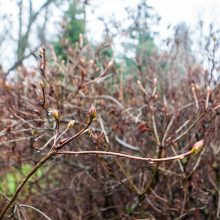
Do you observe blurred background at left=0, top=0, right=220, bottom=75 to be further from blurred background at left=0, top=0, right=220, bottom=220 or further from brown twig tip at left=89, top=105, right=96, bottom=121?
brown twig tip at left=89, top=105, right=96, bottom=121

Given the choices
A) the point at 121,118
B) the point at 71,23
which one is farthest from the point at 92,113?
the point at 71,23

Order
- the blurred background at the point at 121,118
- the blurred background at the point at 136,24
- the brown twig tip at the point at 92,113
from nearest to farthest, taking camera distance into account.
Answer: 1. the brown twig tip at the point at 92,113
2. the blurred background at the point at 121,118
3. the blurred background at the point at 136,24

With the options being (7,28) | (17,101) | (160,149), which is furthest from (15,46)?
(160,149)

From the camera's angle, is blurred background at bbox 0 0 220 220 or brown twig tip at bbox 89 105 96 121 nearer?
brown twig tip at bbox 89 105 96 121

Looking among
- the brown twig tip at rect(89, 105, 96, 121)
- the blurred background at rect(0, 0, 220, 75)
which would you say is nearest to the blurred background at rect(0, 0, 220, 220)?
the blurred background at rect(0, 0, 220, 75)

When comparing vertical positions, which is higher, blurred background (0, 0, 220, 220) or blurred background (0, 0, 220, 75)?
blurred background (0, 0, 220, 75)

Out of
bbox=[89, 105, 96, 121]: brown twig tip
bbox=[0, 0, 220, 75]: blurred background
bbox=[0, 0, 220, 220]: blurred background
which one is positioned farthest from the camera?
bbox=[0, 0, 220, 75]: blurred background

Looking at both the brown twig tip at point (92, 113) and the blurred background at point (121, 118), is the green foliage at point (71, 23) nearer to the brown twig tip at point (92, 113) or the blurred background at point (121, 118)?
the blurred background at point (121, 118)

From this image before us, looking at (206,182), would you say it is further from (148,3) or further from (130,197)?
(148,3)

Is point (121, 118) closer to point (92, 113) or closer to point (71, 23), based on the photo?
point (92, 113)

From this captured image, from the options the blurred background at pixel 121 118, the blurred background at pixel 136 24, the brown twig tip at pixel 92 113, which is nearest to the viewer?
the brown twig tip at pixel 92 113

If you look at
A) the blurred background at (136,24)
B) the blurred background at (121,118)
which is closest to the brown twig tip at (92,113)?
the blurred background at (121,118)

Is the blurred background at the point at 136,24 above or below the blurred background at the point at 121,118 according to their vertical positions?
above

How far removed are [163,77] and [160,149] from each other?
10.4ft
